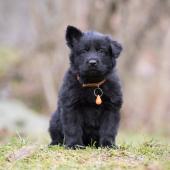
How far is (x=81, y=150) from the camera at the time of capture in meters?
8.83

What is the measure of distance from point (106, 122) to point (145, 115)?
14.3 meters

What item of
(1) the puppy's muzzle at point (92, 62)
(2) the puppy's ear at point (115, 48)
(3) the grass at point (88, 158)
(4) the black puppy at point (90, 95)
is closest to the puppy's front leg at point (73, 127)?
(4) the black puppy at point (90, 95)

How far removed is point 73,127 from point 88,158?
2.74 feet

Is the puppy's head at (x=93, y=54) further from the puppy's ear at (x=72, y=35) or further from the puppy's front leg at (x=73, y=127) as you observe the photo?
the puppy's front leg at (x=73, y=127)

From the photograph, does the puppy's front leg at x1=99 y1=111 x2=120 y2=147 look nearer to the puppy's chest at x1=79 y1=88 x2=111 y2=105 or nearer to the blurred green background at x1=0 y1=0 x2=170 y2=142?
the puppy's chest at x1=79 y1=88 x2=111 y2=105

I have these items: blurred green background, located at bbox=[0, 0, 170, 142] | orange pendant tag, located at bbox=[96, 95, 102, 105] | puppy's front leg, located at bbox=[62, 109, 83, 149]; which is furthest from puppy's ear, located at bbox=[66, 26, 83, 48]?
blurred green background, located at bbox=[0, 0, 170, 142]

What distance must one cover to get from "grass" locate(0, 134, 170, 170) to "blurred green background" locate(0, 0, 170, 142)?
1152 cm

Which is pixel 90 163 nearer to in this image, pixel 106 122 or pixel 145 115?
pixel 106 122

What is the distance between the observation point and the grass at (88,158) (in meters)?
7.83

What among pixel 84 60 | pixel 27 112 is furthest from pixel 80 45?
pixel 27 112

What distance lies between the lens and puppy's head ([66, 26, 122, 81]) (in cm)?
884

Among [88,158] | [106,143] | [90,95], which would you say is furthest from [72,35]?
[88,158]

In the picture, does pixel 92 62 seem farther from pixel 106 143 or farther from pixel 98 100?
pixel 106 143

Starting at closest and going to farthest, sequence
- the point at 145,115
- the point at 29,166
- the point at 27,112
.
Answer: the point at 29,166
the point at 145,115
the point at 27,112
